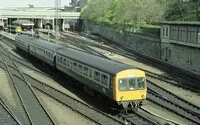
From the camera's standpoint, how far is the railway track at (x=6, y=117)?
18.3 metres

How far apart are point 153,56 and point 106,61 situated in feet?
86.8

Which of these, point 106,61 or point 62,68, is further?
point 62,68

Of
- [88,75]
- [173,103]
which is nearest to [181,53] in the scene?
[173,103]

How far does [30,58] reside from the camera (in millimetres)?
45750

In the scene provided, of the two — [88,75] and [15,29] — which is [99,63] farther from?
[15,29]

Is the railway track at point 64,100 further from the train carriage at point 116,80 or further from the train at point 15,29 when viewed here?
the train at point 15,29

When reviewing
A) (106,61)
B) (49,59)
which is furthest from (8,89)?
(106,61)

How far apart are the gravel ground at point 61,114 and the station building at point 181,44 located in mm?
17827

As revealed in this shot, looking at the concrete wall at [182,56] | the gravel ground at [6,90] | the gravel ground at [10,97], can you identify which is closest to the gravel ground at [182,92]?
the concrete wall at [182,56]

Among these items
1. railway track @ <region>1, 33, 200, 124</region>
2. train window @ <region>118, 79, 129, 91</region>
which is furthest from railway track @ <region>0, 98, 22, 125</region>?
railway track @ <region>1, 33, 200, 124</region>

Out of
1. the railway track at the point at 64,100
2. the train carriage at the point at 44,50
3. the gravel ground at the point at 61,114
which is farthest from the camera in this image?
the train carriage at the point at 44,50

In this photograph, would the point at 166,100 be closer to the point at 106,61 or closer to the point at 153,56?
the point at 106,61

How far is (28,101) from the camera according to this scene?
2327cm

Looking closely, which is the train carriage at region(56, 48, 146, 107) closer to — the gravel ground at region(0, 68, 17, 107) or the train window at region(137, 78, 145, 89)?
the train window at region(137, 78, 145, 89)
